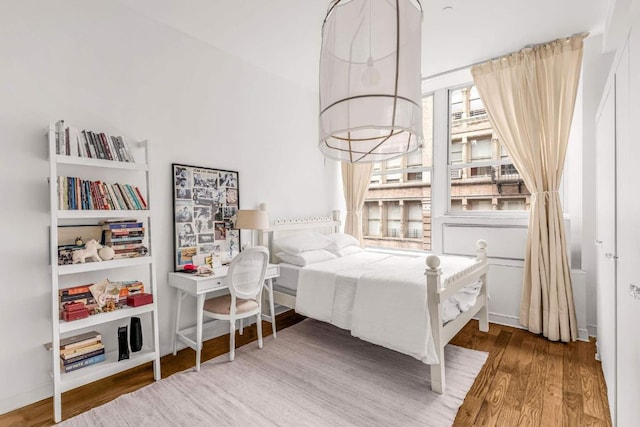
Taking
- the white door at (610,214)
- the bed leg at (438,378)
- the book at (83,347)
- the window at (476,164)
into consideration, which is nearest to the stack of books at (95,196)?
the book at (83,347)

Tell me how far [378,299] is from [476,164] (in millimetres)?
2369

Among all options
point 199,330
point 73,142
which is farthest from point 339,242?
point 73,142

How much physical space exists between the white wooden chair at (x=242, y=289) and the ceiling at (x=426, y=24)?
1.96 metres

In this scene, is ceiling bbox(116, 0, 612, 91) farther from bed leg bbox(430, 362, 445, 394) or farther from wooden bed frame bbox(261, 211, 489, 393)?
bed leg bbox(430, 362, 445, 394)

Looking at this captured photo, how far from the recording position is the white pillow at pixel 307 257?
321cm

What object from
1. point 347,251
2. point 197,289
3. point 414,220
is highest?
point 414,220

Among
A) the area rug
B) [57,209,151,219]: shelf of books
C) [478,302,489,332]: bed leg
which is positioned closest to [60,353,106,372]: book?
the area rug

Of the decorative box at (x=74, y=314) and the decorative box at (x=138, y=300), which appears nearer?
the decorative box at (x=74, y=314)

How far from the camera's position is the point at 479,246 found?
321 cm

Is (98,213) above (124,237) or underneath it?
above

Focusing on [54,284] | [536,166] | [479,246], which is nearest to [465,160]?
[536,166]

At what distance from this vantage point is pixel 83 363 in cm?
217

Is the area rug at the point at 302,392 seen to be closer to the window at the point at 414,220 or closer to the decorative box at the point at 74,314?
the decorative box at the point at 74,314

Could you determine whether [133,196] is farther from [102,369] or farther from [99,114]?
[102,369]
